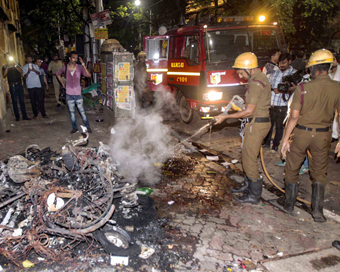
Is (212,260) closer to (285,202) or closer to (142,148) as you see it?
(285,202)

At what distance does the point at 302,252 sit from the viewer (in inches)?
123

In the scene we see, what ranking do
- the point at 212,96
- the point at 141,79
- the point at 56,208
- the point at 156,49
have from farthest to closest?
the point at 156,49
the point at 141,79
the point at 212,96
the point at 56,208

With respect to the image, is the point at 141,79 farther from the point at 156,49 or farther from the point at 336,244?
the point at 336,244

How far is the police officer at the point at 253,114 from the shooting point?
151 inches

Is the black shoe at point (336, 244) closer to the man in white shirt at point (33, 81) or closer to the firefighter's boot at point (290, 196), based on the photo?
the firefighter's boot at point (290, 196)

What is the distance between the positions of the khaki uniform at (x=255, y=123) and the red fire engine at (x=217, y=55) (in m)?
3.57

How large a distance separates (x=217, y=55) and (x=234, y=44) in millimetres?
627

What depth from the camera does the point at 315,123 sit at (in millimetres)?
3482

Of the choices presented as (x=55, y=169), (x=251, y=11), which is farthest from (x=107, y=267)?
(x=251, y=11)

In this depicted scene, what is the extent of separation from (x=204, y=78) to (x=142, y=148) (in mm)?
2686

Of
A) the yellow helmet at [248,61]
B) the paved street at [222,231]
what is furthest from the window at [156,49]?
the yellow helmet at [248,61]

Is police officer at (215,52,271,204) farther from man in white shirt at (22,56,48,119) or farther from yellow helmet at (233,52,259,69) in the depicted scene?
man in white shirt at (22,56,48,119)

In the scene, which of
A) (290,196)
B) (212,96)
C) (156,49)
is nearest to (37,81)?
(156,49)

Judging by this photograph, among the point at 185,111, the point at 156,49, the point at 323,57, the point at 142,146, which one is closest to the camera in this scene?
the point at 323,57
